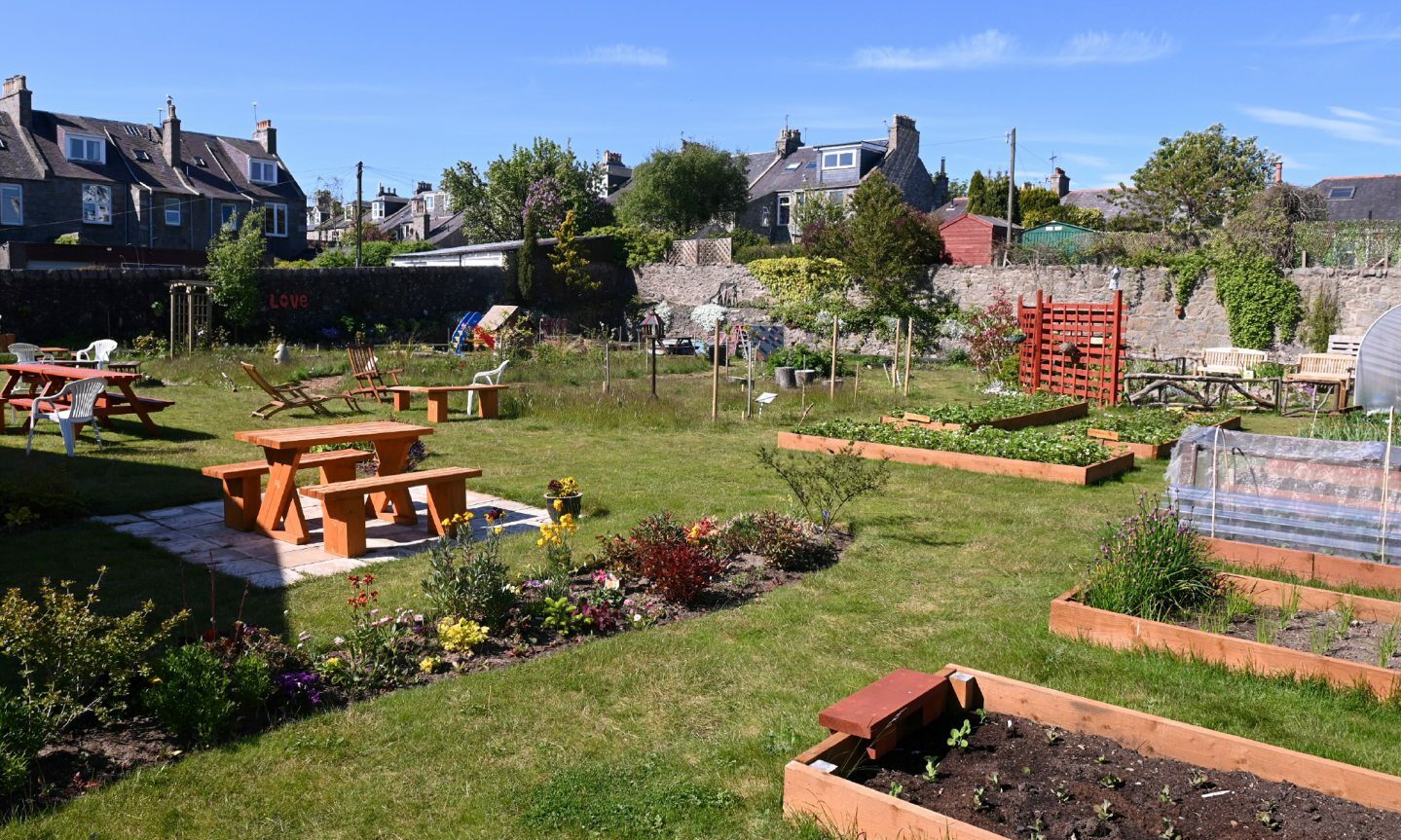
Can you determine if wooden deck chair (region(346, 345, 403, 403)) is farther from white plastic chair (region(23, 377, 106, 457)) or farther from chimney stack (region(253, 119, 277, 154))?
chimney stack (region(253, 119, 277, 154))

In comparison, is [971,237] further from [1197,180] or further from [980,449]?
[980,449]

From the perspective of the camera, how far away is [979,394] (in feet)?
56.7

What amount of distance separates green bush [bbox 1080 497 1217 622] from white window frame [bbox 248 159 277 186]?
42407 millimetres

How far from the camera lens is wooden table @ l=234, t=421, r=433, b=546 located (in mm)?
7090

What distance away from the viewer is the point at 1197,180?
1230 inches

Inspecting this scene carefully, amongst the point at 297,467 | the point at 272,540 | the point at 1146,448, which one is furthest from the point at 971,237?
the point at 272,540

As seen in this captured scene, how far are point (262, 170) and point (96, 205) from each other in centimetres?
744

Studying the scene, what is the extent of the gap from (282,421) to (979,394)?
36.7 feet

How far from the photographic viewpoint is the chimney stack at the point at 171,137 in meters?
38.1

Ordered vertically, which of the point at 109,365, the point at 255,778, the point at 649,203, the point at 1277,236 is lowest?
the point at 255,778

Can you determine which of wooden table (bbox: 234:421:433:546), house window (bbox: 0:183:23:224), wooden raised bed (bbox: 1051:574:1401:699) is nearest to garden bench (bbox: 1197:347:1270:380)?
wooden raised bed (bbox: 1051:574:1401:699)

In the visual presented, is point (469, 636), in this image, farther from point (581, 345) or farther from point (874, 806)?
point (581, 345)


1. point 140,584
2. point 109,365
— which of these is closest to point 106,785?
point 140,584

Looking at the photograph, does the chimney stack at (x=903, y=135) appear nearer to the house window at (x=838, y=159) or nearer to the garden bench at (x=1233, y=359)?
the house window at (x=838, y=159)
